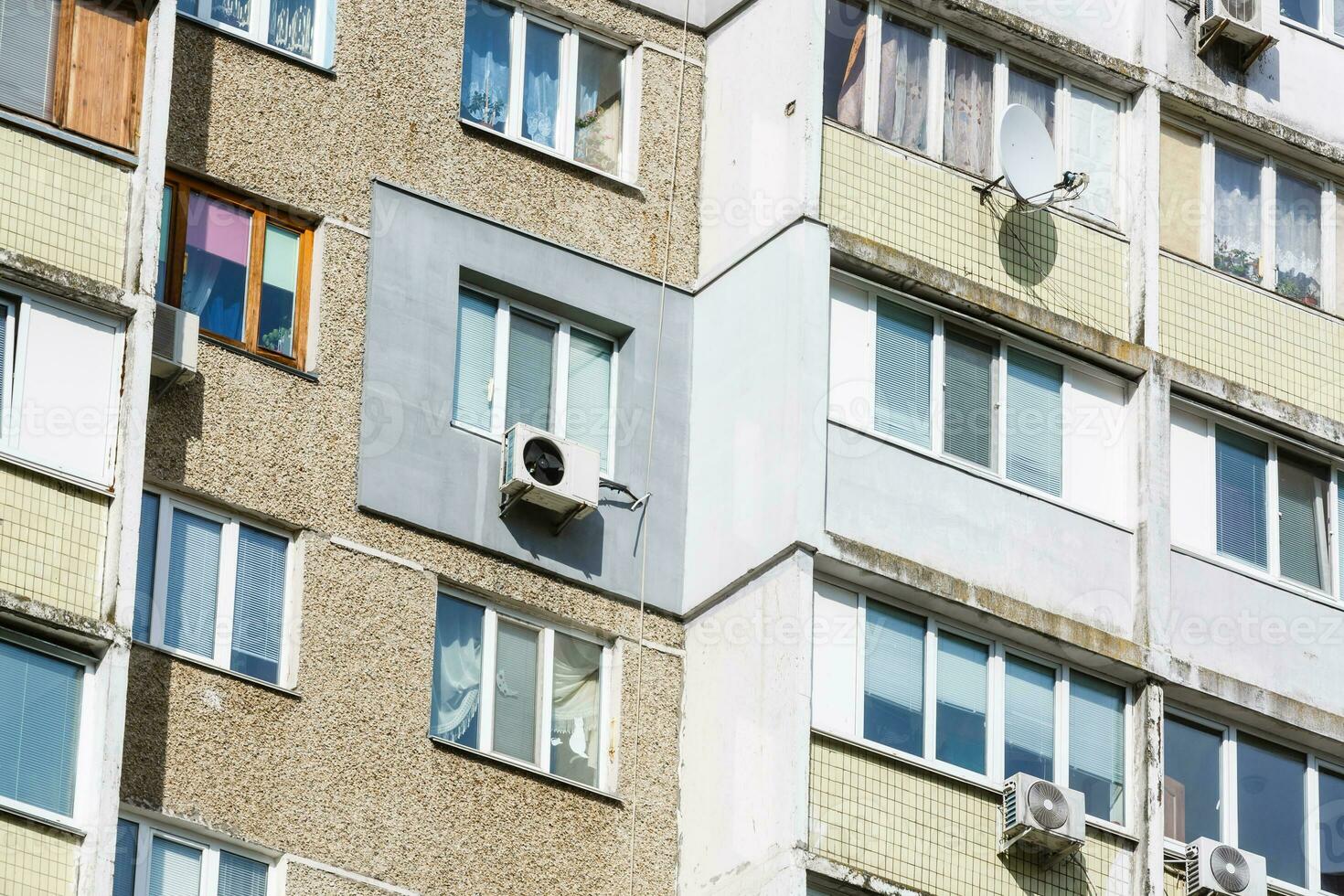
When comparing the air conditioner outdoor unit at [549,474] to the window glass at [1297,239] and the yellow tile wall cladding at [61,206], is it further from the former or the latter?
the window glass at [1297,239]

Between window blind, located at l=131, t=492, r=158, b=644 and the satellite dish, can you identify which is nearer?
window blind, located at l=131, t=492, r=158, b=644

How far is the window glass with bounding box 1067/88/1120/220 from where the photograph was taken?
24234mm

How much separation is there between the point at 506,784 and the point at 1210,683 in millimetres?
5609

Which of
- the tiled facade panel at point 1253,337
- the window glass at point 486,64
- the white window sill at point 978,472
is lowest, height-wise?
the white window sill at point 978,472

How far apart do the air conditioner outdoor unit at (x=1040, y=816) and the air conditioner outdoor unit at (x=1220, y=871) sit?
1225mm

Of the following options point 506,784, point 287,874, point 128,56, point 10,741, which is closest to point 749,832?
point 506,784

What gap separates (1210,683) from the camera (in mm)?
22609

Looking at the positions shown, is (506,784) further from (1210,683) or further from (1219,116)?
(1219,116)

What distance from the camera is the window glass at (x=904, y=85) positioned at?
76.9ft

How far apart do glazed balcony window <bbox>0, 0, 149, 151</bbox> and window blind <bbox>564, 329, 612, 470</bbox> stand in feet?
13.8

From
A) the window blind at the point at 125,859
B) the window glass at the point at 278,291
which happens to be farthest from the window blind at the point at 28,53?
the window blind at the point at 125,859

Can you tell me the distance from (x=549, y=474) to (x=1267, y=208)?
7305 mm

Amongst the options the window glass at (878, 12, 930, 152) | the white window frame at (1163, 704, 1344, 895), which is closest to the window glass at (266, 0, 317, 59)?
the window glass at (878, 12, 930, 152)

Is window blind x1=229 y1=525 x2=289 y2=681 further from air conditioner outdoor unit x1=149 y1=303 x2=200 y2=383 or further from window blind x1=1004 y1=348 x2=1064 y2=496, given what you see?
window blind x1=1004 y1=348 x2=1064 y2=496
